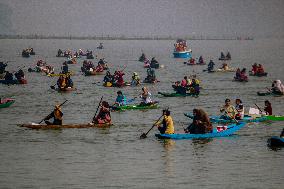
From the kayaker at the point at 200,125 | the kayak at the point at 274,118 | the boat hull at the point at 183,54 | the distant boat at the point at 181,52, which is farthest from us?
the distant boat at the point at 181,52

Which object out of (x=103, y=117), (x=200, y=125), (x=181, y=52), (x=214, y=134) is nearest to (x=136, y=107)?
(x=103, y=117)

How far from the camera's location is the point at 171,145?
38.3 meters

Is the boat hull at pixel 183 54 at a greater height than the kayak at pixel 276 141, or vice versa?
the boat hull at pixel 183 54

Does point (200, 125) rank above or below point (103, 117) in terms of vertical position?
above

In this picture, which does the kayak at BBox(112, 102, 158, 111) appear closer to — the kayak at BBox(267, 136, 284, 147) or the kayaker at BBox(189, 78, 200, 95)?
the kayaker at BBox(189, 78, 200, 95)

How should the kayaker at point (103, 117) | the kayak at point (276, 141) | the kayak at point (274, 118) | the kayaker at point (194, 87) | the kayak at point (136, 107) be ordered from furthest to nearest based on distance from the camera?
the kayaker at point (194, 87) < the kayak at point (136, 107) < the kayak at point (274, 118) < the kayaker at point (103, 117) < the kayak at point (276, 141)

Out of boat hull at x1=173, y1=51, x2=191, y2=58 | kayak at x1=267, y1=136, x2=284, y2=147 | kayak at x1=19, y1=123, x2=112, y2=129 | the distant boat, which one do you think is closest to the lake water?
kayak at x1=19, y1=123, x2=112, y2=129

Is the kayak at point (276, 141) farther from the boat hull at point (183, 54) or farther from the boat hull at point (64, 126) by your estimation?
the boat hull at point (183, 54)

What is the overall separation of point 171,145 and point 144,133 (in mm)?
3097

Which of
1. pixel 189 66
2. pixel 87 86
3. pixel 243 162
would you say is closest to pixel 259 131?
pixel 243 162

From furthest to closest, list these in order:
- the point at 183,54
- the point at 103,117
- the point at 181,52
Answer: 1. the point at 183,54
2. the point at 181,52
3. the point at 103,117

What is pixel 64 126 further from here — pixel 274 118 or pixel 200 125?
pixel 274 118

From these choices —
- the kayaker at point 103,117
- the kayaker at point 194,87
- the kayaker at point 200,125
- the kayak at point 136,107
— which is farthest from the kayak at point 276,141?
the kayaker at point 194,87

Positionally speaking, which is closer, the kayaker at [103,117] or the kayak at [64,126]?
the kayak at [64,126]
